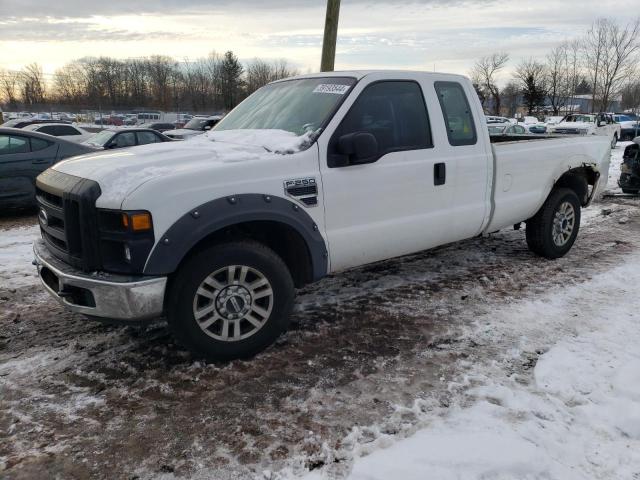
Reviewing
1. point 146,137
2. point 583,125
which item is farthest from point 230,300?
point 583,125

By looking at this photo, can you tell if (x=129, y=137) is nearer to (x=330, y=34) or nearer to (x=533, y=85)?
(x=330, y=34)

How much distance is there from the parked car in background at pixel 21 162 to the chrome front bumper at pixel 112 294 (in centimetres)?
592

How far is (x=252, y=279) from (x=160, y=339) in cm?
100

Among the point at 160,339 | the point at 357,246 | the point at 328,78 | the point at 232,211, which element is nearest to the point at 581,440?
the point at 357,246

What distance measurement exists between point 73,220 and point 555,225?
198 inches

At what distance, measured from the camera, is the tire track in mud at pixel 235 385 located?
104 inches

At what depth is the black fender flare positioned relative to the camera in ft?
10.1

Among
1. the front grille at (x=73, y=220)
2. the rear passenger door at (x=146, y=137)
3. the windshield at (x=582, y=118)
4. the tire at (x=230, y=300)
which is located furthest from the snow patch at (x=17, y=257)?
the windshield at (x=582, y=118)

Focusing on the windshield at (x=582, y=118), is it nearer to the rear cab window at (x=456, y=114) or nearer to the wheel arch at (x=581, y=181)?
the wheel arch at (x=581, y=181)

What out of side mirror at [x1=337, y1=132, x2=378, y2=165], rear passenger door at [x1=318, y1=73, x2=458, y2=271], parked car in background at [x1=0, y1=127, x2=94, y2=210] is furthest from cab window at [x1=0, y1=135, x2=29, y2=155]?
side mirror at [x1=337, y1=132, x2=378, y2=165]

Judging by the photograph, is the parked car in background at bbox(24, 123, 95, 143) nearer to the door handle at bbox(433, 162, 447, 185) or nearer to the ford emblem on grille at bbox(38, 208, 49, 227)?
the ford emblem on grille at bbox(38, 208, 49, 227)

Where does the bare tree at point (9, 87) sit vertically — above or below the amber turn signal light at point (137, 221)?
above

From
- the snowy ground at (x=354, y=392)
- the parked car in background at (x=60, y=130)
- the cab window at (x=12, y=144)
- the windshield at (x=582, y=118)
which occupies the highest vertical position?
the parked car in background at (x=60, y=130)

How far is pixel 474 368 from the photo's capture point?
3.45 meters
